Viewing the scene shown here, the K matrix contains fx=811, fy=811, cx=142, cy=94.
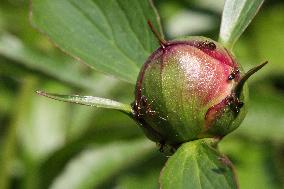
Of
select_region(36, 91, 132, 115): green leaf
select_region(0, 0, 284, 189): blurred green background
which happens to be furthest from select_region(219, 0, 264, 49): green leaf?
select_region(0, 0, 284, 189): blurred green background

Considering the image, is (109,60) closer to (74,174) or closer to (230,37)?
(230,37)

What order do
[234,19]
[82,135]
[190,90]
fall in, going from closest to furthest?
[190,90]
[234,19]
[82,135]

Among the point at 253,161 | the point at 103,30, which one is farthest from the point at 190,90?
the point at 253,161

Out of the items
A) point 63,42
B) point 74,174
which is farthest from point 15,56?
point 63,42

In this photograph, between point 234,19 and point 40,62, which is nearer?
point 234,19

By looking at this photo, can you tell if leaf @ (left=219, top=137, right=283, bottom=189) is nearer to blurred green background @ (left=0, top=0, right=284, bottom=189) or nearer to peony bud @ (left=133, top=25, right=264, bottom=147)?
blurred green background @ (left=0, top=0, right=284, bottom=189)

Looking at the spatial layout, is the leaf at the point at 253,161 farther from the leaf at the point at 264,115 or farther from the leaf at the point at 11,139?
the leaf at the point at 11,139

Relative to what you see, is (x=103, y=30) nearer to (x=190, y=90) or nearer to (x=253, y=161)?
(x=190, y=90)
